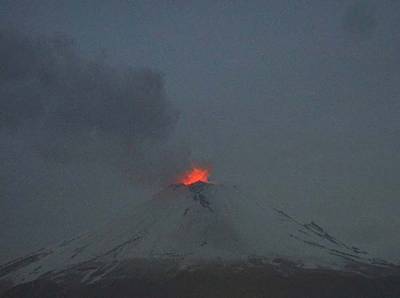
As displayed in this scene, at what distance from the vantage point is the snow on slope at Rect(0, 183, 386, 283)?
83.6 meters

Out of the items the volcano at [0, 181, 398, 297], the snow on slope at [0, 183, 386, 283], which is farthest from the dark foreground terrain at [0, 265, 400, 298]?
the snow on slope at [0, 183, 386, 283]

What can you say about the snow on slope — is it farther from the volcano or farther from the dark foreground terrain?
the dark foreground terrain

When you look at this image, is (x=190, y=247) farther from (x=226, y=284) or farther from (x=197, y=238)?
(x=226, y=284)

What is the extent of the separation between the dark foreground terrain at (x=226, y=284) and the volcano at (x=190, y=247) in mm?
451

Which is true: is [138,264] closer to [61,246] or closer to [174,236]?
[174,236]

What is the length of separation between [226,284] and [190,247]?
17.4 m

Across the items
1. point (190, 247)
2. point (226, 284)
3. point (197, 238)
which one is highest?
point (197, 238)

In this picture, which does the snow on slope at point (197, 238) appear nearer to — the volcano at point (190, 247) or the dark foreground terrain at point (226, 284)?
the volcano at point (190, 247)

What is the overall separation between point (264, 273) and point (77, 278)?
23211 mm

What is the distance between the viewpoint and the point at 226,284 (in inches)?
2724

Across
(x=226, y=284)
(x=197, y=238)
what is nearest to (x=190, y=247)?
(x=197, y=238)

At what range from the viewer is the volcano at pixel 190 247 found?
76438mm

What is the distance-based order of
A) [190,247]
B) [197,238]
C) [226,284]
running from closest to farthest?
1. [226,284]
2. [190,247]
3. [197,238]

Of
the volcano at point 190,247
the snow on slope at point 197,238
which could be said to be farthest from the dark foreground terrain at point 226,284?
the snow on slope at point 197,238
